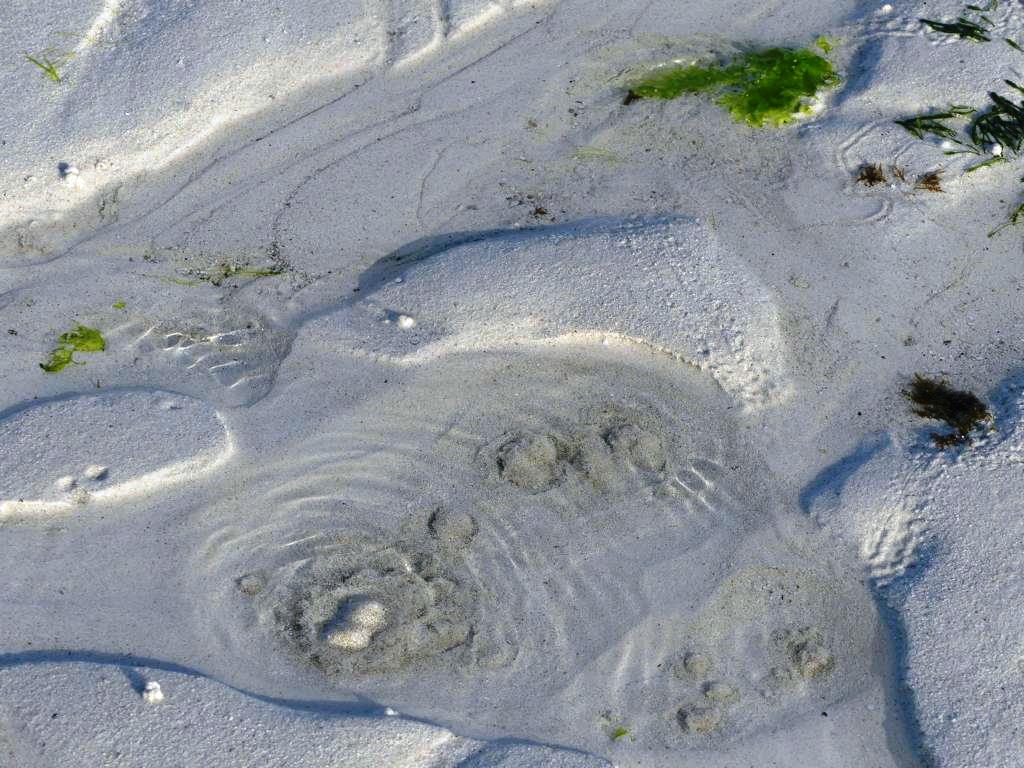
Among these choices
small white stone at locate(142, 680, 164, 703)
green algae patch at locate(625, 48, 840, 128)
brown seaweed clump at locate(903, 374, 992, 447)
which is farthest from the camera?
green algae patch at locate(625, 48, 840, 128)

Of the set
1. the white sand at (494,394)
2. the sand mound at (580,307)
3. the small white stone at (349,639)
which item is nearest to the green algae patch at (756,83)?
the white sand at (494,394)

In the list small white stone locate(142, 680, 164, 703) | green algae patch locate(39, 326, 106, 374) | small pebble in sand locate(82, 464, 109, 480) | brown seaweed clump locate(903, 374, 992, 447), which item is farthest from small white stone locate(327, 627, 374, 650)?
brown seaweed clump locate(903, 374, 992, 447)

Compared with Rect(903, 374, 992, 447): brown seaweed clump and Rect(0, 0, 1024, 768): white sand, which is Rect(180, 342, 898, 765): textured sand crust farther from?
Rect(903, 374, 992, 447): brown seaweed clump

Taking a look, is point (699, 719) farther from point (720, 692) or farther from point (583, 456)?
point (583, 456)

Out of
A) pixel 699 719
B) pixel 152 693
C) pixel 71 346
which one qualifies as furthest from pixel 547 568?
pixel 71 346

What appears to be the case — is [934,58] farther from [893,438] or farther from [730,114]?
[893,438]

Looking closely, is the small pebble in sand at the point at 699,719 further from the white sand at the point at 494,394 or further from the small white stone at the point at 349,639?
the small white stone at the point at 349,639
